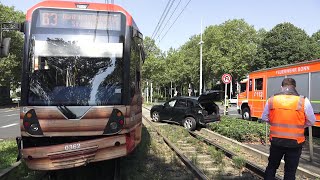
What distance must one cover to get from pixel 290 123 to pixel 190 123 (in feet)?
40.8

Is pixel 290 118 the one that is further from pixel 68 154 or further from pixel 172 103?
pixel 172 103

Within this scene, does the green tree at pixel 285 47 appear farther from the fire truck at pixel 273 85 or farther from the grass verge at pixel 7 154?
the grass verge at pixel 7 154

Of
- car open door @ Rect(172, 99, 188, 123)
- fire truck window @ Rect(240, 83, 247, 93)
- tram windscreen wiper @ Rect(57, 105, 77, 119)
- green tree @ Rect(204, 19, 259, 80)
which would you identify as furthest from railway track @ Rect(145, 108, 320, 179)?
green tree @ Rect(204, 19, 259, 80)

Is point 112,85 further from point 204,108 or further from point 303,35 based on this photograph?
point 303,35

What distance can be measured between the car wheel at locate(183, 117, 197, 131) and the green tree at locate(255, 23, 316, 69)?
121 feet

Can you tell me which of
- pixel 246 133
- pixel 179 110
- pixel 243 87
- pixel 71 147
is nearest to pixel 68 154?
pixel 71 147

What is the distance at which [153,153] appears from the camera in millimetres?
11570

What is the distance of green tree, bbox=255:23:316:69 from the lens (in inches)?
2063

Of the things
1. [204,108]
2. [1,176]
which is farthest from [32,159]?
[204,108]

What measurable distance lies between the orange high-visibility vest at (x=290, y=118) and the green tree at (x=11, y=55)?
138 feet

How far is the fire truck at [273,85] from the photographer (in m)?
16.5

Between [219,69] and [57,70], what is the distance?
54022mm

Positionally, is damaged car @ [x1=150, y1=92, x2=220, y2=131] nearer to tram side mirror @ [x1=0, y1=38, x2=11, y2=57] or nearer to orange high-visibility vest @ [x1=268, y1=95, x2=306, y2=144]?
tram side mirror @ [x1=0, y1=38, x2=11, y2=57]

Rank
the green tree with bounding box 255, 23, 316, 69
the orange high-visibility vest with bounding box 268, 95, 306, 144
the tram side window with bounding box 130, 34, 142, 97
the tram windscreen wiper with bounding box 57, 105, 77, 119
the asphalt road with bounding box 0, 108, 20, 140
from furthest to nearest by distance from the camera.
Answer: the green tree with bounding box 255, 23, 316, 69 → the asphalt road with bounding box 0, 108, 20, 140 → the tram side window with bounding box 130, 34, 142, 97 → the tram windscreen wiper with bounding box 57, 105, 77, 119 → the orange high-visibility vest with bounding box 268, 95, 306, 144
